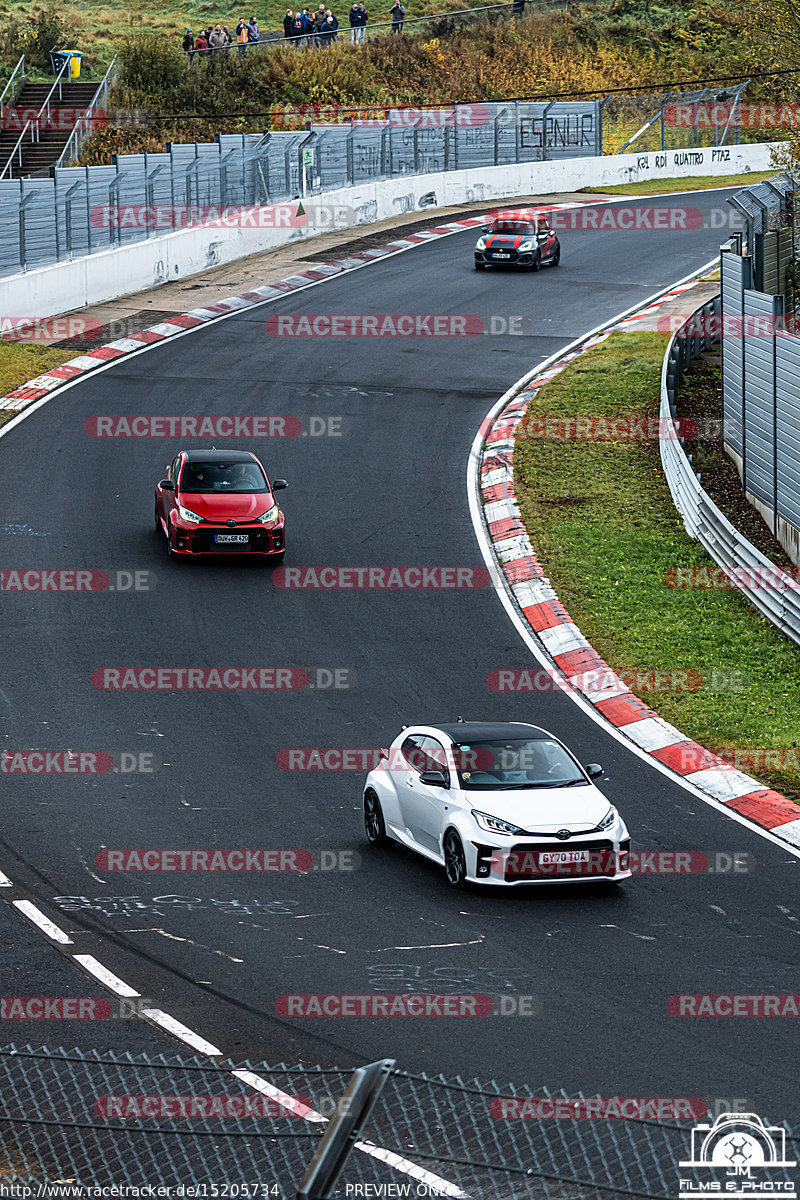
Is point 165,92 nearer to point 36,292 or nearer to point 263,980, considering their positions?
point 36,292

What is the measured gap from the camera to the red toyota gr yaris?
23.2m

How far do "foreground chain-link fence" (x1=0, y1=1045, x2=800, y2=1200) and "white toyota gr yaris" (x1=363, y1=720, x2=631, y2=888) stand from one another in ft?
12.1

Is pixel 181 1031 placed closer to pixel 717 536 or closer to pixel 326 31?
pixel 717 536

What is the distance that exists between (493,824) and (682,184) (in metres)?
47.6

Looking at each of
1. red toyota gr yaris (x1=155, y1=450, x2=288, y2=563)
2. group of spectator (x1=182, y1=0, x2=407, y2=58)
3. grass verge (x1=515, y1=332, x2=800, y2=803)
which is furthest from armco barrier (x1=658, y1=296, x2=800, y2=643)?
group of spectator (x1=182, y1=0, x2=407, y2=58)

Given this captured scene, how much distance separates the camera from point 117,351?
116ft

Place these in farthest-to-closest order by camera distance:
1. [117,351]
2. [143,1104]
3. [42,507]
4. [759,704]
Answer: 1. [117,351]
2. [42,507]
3. [759,704]
4. [143,1104]

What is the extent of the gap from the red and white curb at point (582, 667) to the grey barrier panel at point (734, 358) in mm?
3901

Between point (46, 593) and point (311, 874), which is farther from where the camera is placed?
point (46, 593)

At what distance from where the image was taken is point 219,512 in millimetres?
23281

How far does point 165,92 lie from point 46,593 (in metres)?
35.3

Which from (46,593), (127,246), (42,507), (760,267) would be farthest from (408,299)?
(46,593)


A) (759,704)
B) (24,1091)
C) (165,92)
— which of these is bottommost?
(759,704)

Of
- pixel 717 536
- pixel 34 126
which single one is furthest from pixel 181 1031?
pixel 34 126
